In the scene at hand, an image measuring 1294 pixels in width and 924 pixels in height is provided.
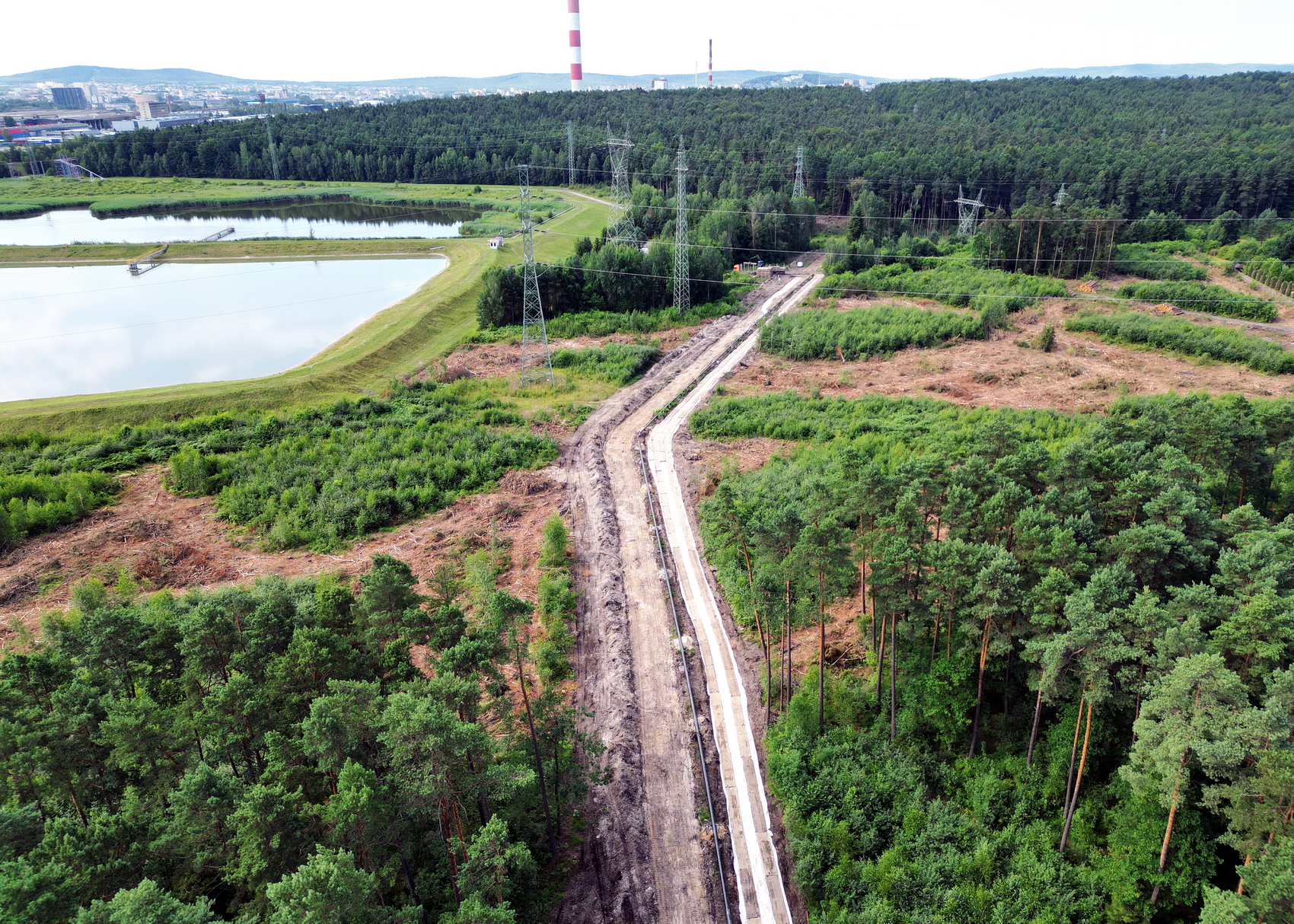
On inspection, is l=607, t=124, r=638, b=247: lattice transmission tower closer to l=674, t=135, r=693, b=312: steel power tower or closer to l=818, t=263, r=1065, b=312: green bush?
l=674, t=135, r=693, b=312: steel power tower

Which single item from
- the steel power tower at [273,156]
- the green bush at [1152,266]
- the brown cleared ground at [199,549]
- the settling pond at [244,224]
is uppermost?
the steel power tower at [273,156]

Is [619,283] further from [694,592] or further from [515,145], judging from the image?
[515,145]

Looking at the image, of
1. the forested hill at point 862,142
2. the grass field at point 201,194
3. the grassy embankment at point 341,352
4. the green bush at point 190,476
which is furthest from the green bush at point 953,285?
the grass field at point 201,194

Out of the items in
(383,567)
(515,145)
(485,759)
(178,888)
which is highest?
(515,145)

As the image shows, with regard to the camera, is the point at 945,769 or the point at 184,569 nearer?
the point at 945,769

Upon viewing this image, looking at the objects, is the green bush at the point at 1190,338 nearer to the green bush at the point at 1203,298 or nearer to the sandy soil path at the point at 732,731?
the green bush at the point at 1203,298

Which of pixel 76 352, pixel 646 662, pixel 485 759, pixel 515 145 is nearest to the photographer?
pixel 485 759

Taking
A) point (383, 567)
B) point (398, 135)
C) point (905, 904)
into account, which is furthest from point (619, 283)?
point (398, 135)

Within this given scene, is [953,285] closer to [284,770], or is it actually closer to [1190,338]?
[1190,338]
